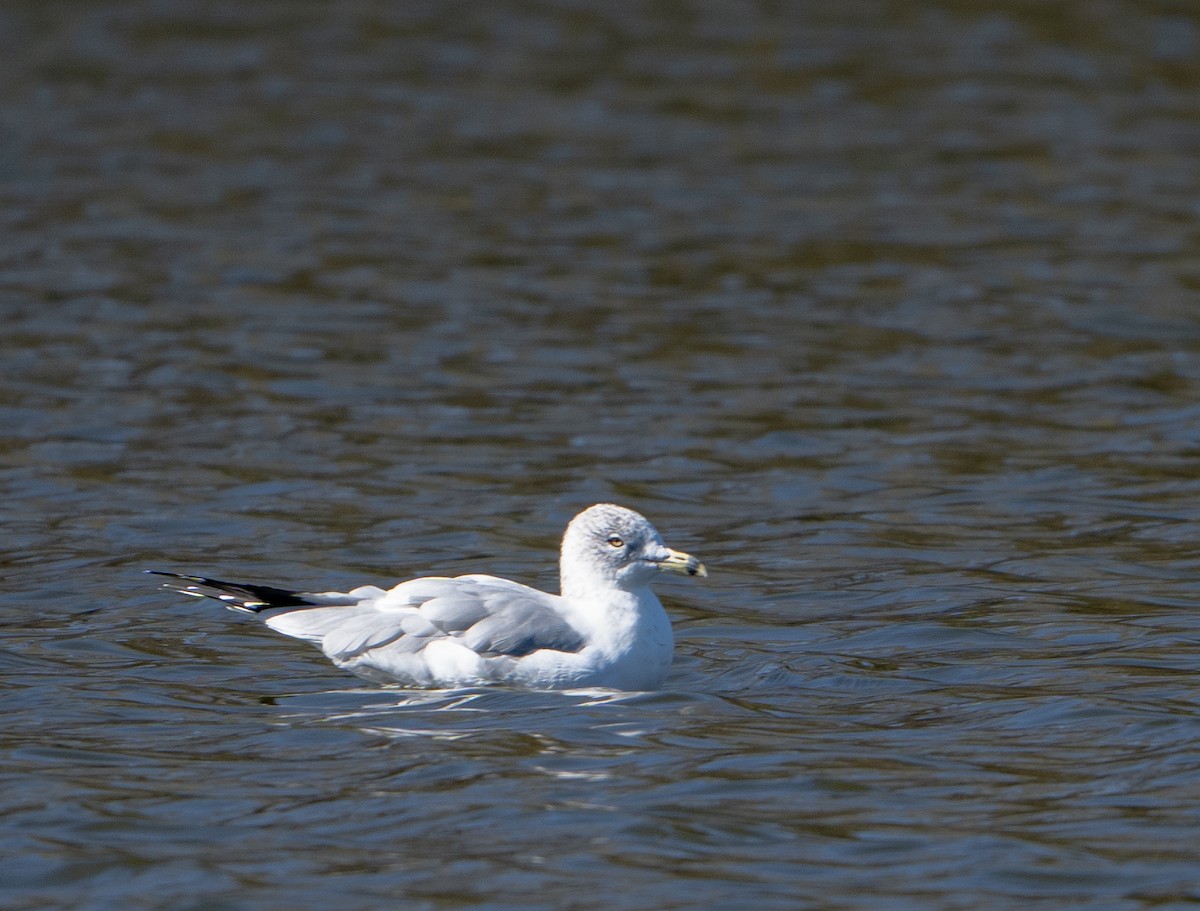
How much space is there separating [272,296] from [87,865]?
10714mm

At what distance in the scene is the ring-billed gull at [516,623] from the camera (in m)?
8.73

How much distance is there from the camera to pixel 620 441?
1352 centimetres

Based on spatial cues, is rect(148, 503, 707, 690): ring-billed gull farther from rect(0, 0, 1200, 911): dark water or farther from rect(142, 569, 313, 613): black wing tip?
rect(0, 0, 1200, 911): dark water

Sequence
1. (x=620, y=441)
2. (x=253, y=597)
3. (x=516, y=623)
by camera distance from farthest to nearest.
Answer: (x=620, y=441)
(x=253, y=597)
(x=516, y=623)

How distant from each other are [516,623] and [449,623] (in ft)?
0.94

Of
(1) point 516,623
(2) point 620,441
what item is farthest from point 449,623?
(2) point 620,441

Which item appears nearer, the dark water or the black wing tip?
the dark water

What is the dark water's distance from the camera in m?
7.33

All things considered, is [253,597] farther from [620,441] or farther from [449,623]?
[620,441]

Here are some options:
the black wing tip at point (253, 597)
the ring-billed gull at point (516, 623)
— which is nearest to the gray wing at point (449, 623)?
the ring-billed gull at point (516, 623)

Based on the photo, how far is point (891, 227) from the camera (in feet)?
64.4

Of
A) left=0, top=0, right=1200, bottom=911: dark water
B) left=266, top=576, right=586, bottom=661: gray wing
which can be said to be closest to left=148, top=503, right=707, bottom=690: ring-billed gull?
left=266, top=576, right=586, bottom=661: gray wing

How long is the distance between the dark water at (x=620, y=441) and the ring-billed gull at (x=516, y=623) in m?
0.17

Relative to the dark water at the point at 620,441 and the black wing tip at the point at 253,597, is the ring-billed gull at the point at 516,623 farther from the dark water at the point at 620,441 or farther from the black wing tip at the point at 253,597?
the dark water at the point at 620,441
